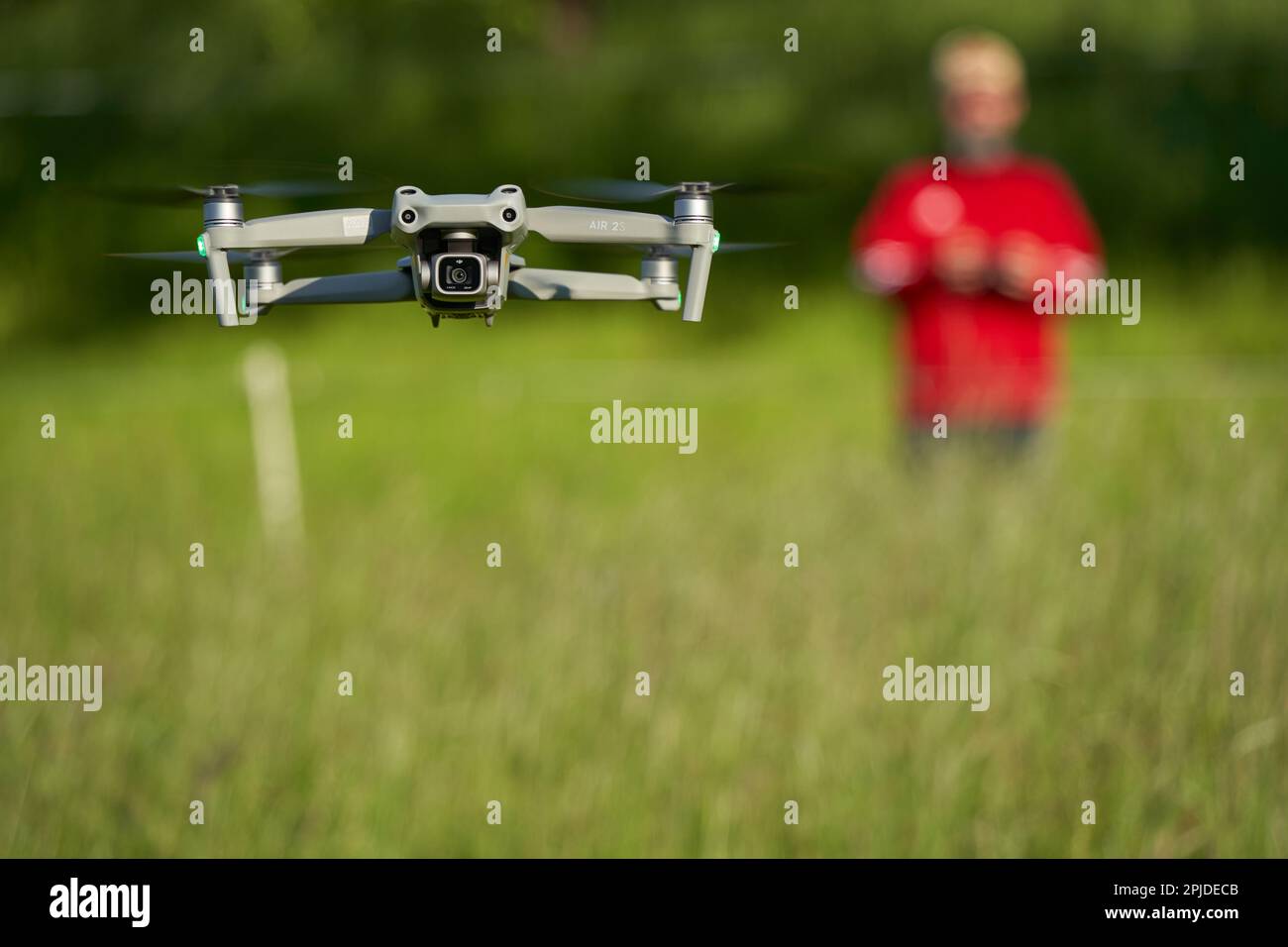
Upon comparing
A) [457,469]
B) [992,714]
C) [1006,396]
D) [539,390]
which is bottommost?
[992,714]

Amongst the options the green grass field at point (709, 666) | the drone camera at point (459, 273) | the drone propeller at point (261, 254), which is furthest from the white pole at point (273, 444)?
the drone camera at point (459, 273)

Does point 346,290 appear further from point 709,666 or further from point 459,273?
point 709,666

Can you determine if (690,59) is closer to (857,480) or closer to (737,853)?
(857,480)

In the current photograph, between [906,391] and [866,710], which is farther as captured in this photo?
[906,391]

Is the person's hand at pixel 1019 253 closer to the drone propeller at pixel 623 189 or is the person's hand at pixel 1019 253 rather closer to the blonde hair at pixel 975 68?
the blonde hair at pixel 975 68

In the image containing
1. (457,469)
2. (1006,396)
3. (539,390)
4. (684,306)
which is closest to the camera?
(684,306)

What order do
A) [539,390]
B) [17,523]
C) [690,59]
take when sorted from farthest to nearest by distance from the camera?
[690,59]
[539,390]
[17,523]

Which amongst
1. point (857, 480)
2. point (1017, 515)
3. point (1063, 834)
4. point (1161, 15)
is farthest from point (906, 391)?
point (1161, 15)

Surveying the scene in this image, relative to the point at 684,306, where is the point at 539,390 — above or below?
above
